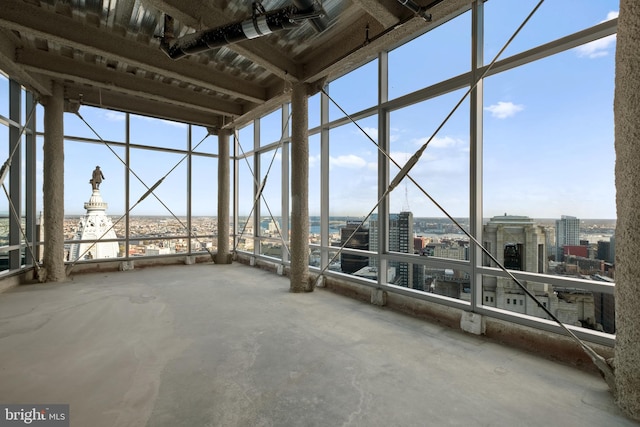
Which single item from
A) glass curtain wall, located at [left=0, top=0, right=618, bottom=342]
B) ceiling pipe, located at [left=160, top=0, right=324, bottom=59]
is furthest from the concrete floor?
ceiling pipe, located at [left=160, top=0, right=324, bottom=59]

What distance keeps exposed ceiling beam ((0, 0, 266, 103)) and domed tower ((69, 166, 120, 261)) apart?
3206 mm

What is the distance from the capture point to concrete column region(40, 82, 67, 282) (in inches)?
202

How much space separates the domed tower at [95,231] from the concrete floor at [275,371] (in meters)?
2.53

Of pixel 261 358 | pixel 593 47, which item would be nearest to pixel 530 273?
pixel 593 47

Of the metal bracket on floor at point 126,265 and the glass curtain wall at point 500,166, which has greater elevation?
the glass curtain wall at point 500,166

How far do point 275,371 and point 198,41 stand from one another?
11.8 feet

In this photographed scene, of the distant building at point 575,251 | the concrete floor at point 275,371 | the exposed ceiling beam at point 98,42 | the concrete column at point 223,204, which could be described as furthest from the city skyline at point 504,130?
the concrete column at point 223,204

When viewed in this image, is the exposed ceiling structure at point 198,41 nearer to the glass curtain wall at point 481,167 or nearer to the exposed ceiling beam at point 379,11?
the exposed ceiling beam at point 379,11

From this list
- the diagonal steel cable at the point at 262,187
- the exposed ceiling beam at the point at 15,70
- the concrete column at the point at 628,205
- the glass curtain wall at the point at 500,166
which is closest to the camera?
the concrete column at the point at 628,205

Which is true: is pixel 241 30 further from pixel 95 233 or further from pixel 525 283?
pixel 95 233

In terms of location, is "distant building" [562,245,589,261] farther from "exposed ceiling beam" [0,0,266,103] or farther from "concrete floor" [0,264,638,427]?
"exposed ceiling beam" [0,0,266,103]

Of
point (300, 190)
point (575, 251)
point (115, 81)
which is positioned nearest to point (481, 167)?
point (575, 251)

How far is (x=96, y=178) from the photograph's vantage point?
616 cm

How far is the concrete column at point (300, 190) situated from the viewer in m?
4.56
